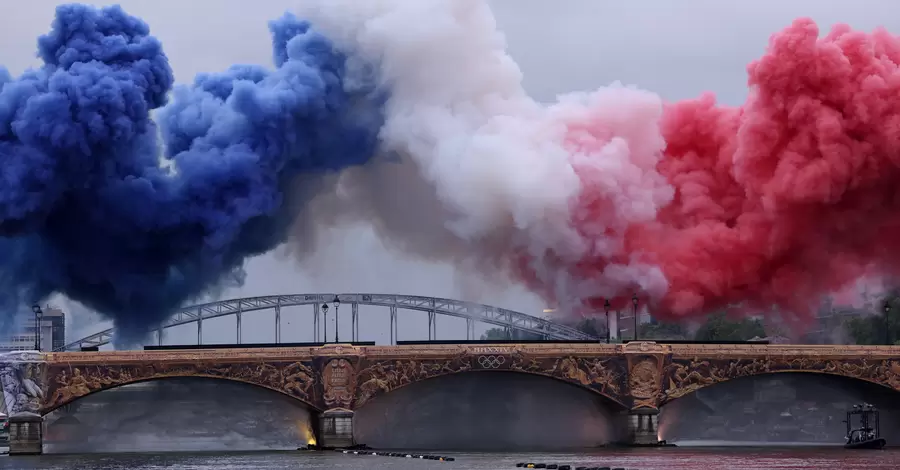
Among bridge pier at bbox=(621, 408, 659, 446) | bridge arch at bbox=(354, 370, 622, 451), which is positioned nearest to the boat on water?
bridge pier at bbox=(621, 408, 659, 446)

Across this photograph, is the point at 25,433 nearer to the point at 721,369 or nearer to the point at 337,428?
the point at 337,428

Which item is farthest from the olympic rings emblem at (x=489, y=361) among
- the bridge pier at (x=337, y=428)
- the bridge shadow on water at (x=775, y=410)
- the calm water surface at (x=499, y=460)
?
the bridge shadow on water at (x=775, y=410)

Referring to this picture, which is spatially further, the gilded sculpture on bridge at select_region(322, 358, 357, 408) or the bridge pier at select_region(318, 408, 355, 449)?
the bridge pier at select_region(318, 408, 355, 449)

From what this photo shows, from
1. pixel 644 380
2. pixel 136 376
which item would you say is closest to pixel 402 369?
pixel 644 380

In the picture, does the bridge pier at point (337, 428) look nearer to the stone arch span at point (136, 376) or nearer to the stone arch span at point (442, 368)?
the stone arch span at point (442, 368)

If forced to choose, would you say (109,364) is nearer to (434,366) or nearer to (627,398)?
(434,366)

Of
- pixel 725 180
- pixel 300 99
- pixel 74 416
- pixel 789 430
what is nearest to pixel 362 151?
pixel 300 99

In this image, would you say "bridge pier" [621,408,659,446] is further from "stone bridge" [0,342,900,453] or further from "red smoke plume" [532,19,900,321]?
"red smoke plume" [532,19,900,321]
